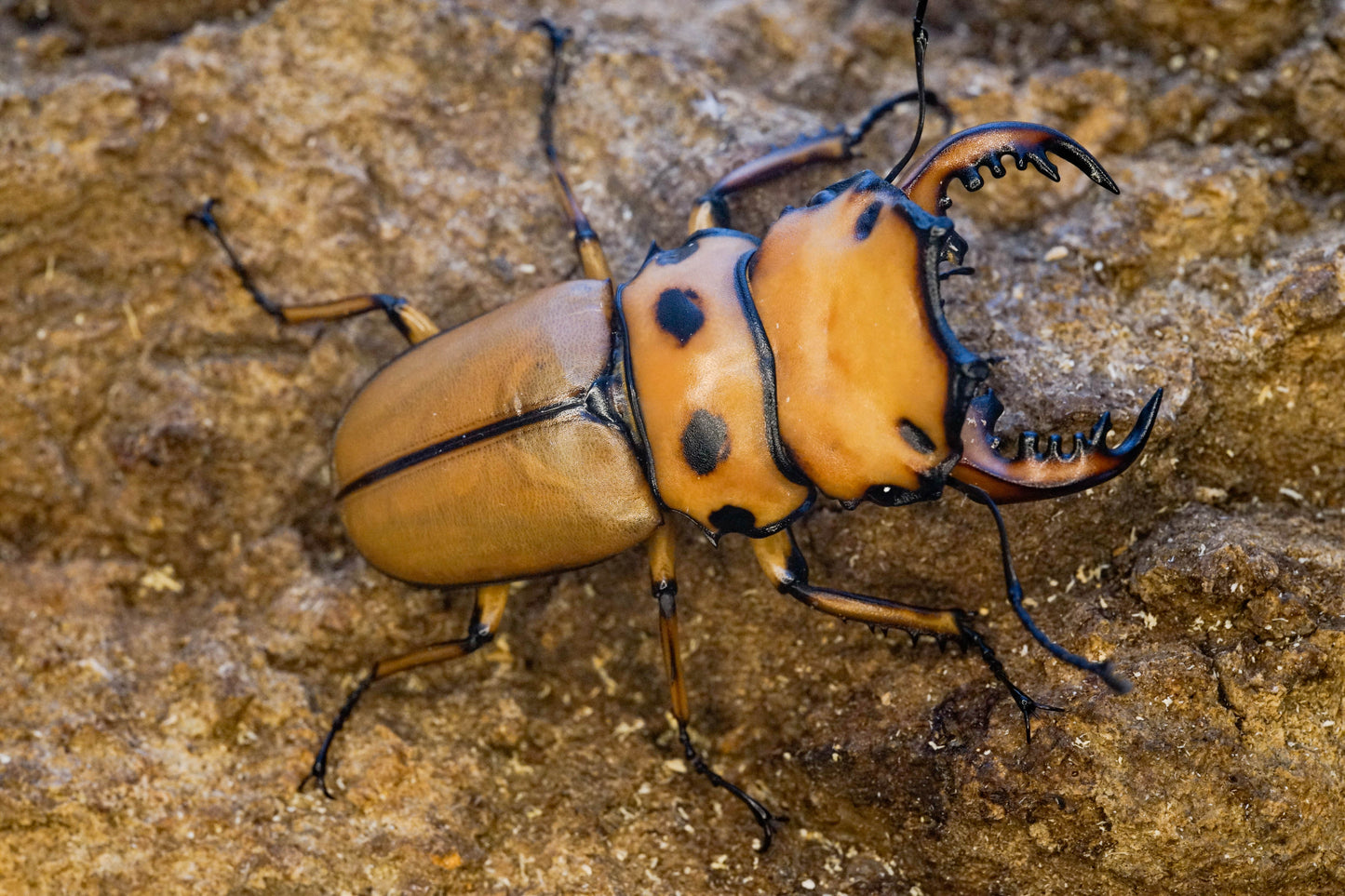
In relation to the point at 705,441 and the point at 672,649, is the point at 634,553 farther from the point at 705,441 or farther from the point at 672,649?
the point at 705,441

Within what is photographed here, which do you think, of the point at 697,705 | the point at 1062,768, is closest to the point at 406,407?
the point at 697,705

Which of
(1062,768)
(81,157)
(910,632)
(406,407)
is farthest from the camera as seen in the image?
(81,157)

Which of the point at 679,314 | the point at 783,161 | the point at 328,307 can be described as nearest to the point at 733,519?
the point at 679,314

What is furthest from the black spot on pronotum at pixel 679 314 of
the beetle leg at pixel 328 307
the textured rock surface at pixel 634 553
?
the beetle leg at pixel 328 307

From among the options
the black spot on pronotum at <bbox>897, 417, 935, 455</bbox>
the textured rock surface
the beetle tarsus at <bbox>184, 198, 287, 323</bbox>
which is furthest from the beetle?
the beetle tarsus at <bbox>184, 198, 287, 323</bbox>

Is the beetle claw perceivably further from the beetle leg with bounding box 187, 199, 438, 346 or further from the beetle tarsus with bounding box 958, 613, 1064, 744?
the beetle leg with bounding box 187, 199, 438, 346

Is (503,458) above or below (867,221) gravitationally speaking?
below

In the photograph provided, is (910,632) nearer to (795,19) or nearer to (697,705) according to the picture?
(697,705)
